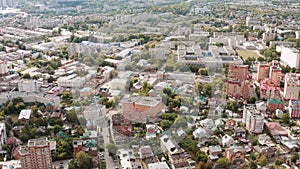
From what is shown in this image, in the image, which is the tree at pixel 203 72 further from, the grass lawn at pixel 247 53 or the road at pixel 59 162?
the road at pixel 59 162

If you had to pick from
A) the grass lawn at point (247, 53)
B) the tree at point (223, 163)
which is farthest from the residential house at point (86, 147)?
the grass lawn at point (247, 53)

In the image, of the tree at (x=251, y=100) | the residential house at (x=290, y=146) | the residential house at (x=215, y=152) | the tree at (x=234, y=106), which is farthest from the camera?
the tree at (x=251, y=100)

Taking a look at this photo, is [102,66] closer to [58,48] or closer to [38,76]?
[38,76]

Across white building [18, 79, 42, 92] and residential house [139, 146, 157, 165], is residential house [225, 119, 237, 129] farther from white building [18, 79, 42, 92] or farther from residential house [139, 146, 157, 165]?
white building [18, 79, 42, 92]

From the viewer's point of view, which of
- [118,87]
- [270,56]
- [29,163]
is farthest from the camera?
[270,56]

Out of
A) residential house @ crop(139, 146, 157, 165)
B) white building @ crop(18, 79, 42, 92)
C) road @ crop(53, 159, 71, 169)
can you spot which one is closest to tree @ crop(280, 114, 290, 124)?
residential house @ crop(139, 146, 157, 165)

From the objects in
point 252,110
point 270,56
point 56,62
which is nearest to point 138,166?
point 252,110
